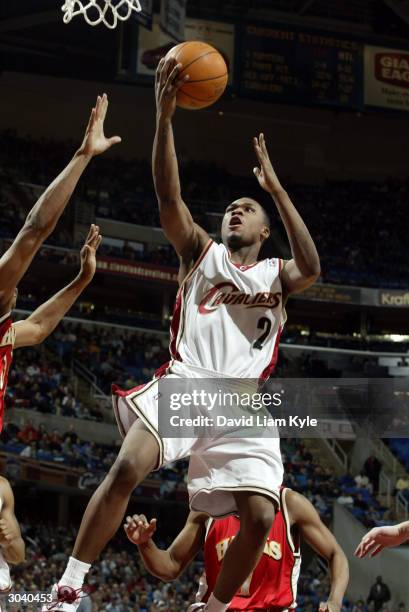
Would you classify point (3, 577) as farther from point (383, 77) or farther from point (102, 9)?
point (383, 77)

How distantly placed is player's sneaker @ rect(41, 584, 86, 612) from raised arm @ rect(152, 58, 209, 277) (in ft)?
A: 6.16

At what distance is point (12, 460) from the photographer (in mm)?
16859

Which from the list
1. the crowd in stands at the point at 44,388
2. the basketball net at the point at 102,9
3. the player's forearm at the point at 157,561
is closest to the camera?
the player's forearm at the point at 157,561

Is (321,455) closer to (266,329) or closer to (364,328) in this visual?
(364,328)

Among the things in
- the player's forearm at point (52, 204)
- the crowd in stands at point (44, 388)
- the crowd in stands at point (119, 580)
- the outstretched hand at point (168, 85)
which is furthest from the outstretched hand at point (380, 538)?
the crowd in stands at point (44, 388)

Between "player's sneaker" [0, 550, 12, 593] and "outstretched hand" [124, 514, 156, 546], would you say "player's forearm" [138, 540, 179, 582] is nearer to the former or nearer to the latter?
"outstretched hand" [124, 514, 156, 546]

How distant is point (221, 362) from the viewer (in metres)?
4.93

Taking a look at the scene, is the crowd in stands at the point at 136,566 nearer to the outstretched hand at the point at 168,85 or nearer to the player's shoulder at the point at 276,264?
the player's shoulder at the point at 276,264

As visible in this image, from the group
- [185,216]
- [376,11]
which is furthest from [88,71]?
[185,216]

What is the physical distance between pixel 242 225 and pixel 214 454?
4.36 ft

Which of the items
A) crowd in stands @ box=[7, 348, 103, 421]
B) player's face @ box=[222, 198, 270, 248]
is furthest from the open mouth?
crowd in stands @ box=[7, 348, 103, 421]

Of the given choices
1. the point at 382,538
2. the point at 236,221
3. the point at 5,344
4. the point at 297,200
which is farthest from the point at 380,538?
the point at 297,200

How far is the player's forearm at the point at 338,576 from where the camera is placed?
5.44 m

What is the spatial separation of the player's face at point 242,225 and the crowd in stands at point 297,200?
17914 mm
